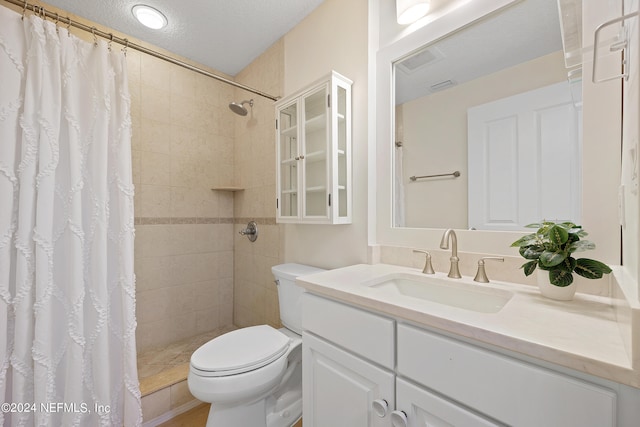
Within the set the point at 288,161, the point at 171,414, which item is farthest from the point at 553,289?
the point at 171,414

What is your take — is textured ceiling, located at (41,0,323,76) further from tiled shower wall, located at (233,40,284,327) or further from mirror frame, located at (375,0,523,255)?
mirror frame, located at (375,0,523,255)

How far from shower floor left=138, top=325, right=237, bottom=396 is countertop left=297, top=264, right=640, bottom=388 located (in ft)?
4.29

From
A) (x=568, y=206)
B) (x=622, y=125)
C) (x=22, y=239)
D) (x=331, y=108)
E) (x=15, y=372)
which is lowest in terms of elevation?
(x=15, y=372)

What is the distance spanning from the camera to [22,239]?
3.46 feet

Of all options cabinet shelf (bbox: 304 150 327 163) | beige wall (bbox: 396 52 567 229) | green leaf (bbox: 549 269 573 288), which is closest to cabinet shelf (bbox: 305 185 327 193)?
cabinet shelf (bbox: 304 150 327 163)

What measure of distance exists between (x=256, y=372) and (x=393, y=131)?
1.30 m

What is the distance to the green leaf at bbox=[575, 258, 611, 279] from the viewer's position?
27.2 inches

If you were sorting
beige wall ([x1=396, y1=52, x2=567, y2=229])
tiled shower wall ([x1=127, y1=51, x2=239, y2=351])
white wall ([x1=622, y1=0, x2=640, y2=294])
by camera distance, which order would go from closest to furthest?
1. white wall ([x1=622, y1=0, x2=640, y2=294])
2. beige wall ([x1=396, y1=52, x2=567, y2=229])
3. tiled shower wall ([x1=127, y1=51, x2=239, y2=351])

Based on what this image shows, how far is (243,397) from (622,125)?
1.63 m

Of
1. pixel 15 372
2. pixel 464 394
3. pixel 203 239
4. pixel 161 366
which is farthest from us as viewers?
pixel 203 239

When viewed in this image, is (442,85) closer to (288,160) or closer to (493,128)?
(493,128)

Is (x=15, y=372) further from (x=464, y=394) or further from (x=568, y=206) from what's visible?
(x=568, y=206)

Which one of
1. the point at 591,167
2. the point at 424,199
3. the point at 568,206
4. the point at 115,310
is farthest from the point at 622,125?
the point at 115,310

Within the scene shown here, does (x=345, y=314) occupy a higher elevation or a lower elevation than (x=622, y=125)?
lower
